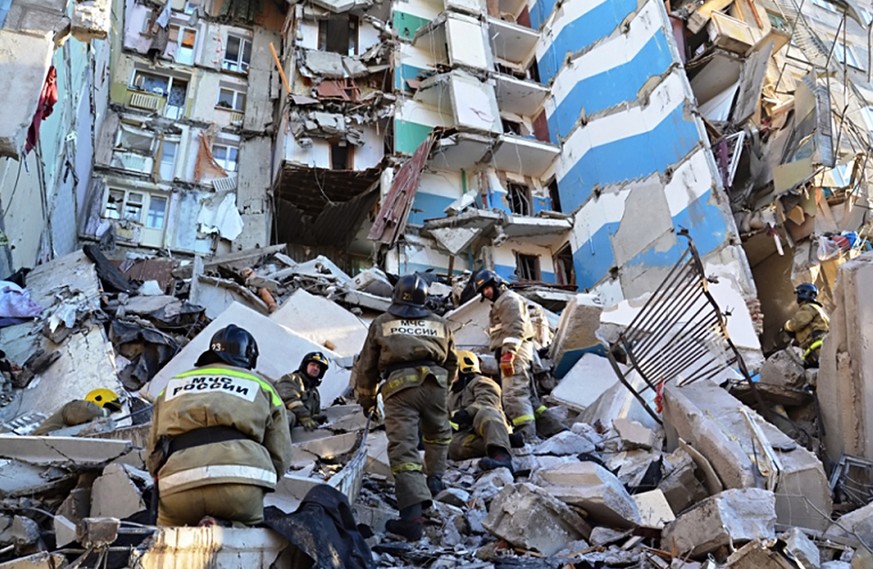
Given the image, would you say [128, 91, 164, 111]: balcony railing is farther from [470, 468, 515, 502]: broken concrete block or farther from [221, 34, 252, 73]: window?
[470, 468, 515, 502]: broken concrete block

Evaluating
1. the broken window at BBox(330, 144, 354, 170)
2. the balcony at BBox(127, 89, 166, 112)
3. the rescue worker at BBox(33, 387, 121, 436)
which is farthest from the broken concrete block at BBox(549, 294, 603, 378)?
the balcony at BBox(127, 89, 166, 112)

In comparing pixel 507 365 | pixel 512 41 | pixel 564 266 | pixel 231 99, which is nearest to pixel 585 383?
pixel 507 365

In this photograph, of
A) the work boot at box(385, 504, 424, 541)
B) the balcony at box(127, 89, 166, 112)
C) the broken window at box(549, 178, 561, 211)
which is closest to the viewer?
the work boot at box(385, 504, 424, 541)

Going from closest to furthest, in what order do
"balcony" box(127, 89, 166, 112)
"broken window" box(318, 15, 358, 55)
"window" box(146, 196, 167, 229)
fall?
1. "window" box(146, 196, 167, 229)
2. "balcony" box(127, 89, 166, 112)
3. "broken window" box(318, 15, 358, 55)

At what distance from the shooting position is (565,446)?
18.9 ft

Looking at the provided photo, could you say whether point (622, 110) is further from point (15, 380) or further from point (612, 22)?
point (15, 380)

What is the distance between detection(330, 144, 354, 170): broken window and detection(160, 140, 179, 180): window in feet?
15.5

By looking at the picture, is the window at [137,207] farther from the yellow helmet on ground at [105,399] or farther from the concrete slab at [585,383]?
the concrete slab at [585,383]

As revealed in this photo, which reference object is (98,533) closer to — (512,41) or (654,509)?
(654,509)

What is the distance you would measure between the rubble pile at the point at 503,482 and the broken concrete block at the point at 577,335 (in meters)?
0.41

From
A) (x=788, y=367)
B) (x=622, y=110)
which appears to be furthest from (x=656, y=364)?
(x=622, y=110)

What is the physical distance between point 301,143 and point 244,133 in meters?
2.86

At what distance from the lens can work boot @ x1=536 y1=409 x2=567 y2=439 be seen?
6.81m

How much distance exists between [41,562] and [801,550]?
3.10m
